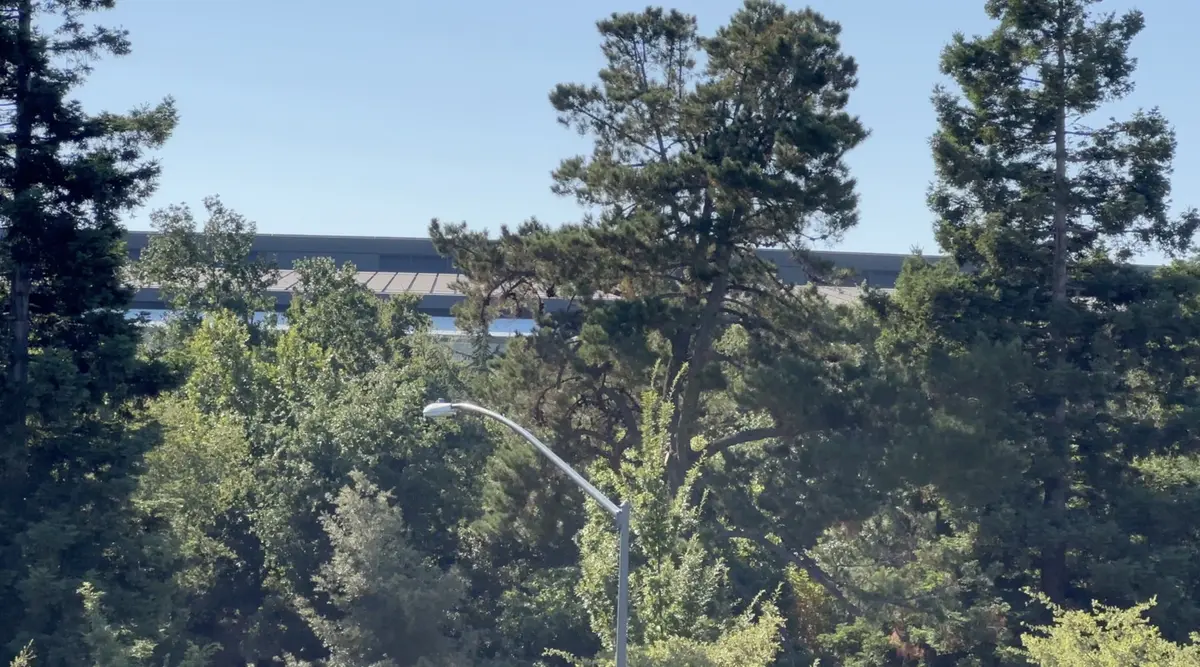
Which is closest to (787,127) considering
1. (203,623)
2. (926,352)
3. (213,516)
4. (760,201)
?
(760,201)

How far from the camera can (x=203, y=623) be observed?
114 feet

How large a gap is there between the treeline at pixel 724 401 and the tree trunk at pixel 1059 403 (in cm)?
11

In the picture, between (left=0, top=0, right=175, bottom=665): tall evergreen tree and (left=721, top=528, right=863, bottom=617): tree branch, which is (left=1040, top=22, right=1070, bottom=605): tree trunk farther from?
(left=0, top=0, right=175, bottom=665): tall evergreen tree

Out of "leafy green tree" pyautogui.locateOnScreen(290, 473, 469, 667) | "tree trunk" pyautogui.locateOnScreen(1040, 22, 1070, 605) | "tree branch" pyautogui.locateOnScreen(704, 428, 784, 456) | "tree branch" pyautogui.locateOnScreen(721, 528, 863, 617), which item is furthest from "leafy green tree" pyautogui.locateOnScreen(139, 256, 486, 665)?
"tree trunk" pyautogui.locateOnScreen(1040, 22, 1070, 605)

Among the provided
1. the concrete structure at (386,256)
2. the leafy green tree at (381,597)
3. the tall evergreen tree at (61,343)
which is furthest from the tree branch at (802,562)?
the concrete structure at (386,256)

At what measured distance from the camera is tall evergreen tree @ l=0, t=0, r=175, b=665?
24516mm

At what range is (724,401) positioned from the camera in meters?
31.7

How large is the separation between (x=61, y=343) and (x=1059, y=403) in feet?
74.6

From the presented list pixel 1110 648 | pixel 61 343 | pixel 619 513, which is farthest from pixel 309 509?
pixel 1110 648

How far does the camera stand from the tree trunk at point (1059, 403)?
1187 inches

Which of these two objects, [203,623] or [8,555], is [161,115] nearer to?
[8,555]

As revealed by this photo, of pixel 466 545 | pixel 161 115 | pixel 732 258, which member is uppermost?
pixel 161 115

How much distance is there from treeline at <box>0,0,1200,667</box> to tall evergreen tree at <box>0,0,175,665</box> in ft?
0.25

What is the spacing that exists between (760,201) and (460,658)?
42.1ft
